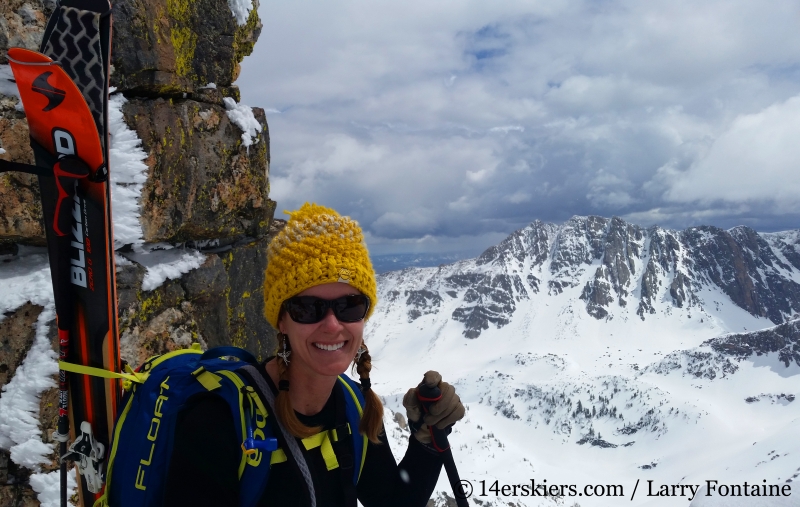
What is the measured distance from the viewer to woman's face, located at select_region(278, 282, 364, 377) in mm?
3988

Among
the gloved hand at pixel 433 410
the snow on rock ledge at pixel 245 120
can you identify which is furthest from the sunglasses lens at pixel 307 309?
the snow on rock ledge at pixel 245 120

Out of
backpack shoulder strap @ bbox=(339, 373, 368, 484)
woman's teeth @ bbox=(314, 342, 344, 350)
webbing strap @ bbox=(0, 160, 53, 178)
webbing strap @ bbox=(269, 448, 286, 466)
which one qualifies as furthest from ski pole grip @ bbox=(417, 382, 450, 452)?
webbing strap @ bbox=(0, 160, 53, 178)

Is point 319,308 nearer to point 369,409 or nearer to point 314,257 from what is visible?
point 314,257

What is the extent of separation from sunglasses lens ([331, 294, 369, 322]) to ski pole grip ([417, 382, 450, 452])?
1.03m

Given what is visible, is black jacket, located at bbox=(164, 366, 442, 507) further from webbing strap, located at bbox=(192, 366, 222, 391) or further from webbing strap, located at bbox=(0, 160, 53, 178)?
webbing strap, located at bbox=(0, 160, 53, 178)

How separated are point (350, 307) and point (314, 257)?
1.77ft

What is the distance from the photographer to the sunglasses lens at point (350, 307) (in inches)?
164

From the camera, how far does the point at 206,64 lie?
10844mm

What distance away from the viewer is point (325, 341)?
3998 millimetres

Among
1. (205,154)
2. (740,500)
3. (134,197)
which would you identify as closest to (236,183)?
(205,154)

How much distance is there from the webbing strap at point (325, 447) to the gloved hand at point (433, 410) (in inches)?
33.2

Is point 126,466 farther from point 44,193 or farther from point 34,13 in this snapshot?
point 34,13

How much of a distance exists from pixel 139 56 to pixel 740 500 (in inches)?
567

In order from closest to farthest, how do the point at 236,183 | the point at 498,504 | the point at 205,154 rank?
the point at 205,154 → the point at 236,183 → the point at 498,504
